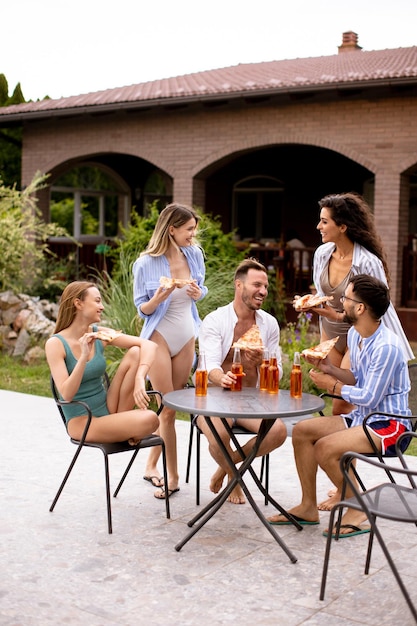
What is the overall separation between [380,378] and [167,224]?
1761mm

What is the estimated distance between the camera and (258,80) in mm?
15336

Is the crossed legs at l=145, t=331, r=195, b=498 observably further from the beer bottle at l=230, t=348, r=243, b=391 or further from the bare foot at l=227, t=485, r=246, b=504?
the beer bottle at l=230, t=348, r=243, b=391

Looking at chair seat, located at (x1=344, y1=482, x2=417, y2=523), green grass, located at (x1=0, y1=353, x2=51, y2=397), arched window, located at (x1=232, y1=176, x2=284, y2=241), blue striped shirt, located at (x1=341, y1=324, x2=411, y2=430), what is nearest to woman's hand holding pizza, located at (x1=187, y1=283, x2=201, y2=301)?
blue striped shirt, located at (x1=341, y1=324, x2=411, y2=430)

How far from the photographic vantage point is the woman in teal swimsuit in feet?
15.3

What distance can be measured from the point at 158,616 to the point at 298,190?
16593 mm

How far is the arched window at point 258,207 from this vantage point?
65.4ft

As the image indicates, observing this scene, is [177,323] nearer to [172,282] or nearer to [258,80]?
[172,282]

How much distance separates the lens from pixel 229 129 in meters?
15.2

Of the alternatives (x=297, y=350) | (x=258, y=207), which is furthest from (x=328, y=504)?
(x=258, y=207)

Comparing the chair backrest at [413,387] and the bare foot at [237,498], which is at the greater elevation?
the chair backrest at [413,387]

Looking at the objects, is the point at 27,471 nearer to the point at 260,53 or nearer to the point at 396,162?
the point at 396,162

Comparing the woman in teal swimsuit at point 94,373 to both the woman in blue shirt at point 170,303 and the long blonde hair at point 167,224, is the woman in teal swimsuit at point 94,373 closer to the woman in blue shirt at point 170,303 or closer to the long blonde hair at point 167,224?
the woman in blue shirt at point 170,303

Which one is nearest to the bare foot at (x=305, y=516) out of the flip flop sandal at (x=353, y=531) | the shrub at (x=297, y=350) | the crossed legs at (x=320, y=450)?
the crossed legs at (x=320, y=450)

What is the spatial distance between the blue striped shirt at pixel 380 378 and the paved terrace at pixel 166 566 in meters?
0.74
